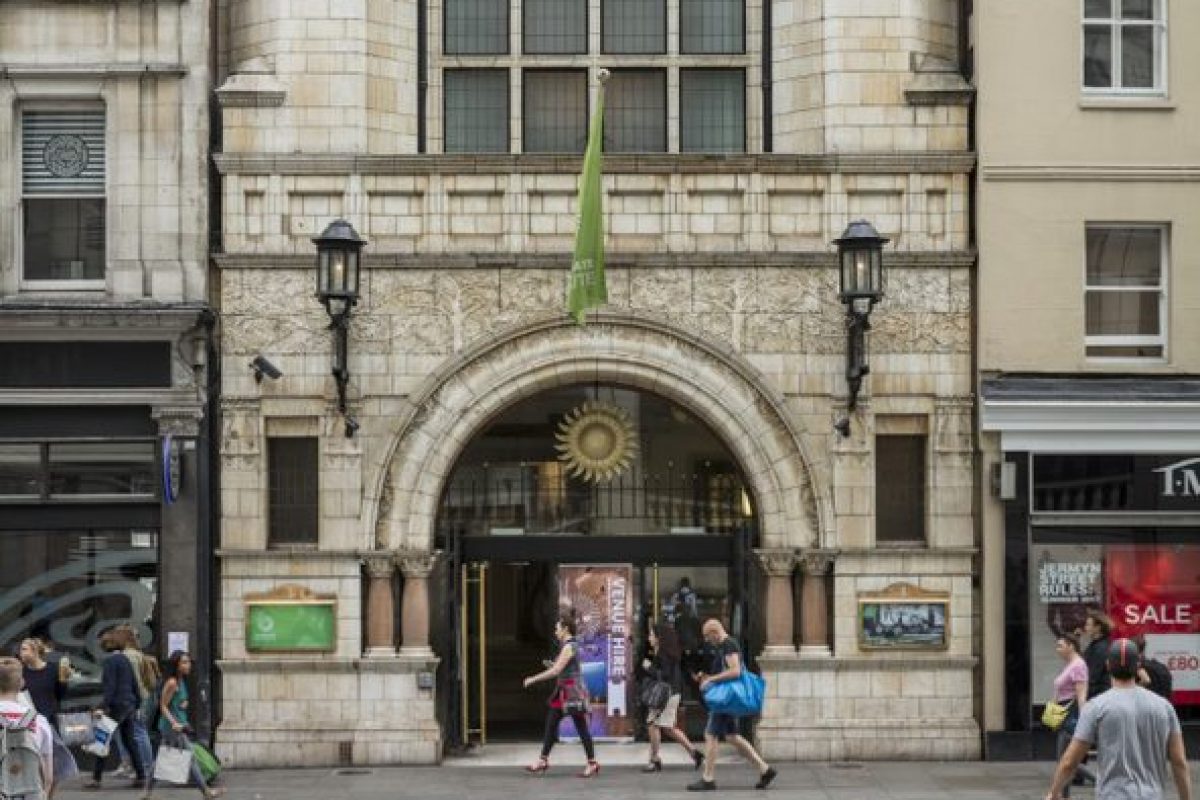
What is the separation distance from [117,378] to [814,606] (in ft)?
25.5

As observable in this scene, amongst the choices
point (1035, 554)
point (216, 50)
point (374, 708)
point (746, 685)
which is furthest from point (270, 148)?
point (1035, 554)

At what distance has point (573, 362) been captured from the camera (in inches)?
960

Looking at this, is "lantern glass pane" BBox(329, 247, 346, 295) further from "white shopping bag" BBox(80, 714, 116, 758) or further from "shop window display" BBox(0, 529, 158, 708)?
"white shopping bag" BBox(80, 714, 116, 758)

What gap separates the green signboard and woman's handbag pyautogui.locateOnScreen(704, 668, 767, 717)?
4.48 m

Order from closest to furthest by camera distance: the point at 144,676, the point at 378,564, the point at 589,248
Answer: the point at 144,676 < the point at 589,248 < the point at 378,564

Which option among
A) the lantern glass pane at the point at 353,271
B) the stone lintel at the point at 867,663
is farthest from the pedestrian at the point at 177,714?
the stone lintel at the point at 867,663

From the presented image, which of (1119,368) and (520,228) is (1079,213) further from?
(520,228)

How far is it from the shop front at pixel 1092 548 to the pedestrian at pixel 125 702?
8.76 m

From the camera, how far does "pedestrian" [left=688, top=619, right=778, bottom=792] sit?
21.8 m

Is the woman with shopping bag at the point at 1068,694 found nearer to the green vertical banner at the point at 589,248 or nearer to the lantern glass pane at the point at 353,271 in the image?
the green vertical banner at the point at 589,248

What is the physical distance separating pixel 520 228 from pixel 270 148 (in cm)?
281

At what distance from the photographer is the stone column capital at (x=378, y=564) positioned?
79.0ft

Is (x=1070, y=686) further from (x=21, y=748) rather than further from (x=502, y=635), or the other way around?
(x=21, y=748)

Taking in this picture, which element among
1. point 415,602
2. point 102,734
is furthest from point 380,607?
point 102,734
